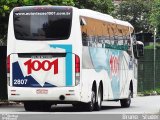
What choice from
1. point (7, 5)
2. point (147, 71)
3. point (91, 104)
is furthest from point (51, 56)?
point (147, 71)

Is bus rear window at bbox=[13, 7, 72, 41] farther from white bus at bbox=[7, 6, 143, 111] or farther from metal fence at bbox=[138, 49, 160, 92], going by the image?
metal fence at bbox=[138, 49, 160, 92]

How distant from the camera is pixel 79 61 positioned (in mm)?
26109

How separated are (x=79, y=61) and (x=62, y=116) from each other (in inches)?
112

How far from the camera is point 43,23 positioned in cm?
2661

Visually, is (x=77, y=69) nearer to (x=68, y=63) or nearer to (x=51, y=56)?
(x=68, y=63)

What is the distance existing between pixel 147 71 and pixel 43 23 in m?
25.4

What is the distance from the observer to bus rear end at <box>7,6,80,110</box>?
26141mm

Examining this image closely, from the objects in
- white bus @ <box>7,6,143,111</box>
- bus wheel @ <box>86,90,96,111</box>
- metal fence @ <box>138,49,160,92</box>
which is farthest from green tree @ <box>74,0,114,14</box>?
bus wheel @ <box>86,90,96,111</box>

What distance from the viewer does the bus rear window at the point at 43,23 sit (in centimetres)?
2642

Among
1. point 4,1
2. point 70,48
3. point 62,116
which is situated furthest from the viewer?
point 4,1

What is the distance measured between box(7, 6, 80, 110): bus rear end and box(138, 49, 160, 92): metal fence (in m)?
24.2

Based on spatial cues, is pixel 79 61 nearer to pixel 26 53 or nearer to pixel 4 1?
pixel 26 53

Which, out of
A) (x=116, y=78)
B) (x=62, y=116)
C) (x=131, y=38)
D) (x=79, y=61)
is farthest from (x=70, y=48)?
(x=131, y=38)

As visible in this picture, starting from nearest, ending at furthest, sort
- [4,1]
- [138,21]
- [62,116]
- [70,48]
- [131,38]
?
1. [62,116]
2. [70,48]
3. [4,1]
4. [131,38]
5. [138,21]
